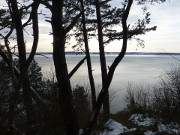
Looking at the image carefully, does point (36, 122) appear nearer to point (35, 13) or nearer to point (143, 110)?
point (35, 13)

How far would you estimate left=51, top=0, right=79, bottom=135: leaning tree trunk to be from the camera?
3992 millimetres

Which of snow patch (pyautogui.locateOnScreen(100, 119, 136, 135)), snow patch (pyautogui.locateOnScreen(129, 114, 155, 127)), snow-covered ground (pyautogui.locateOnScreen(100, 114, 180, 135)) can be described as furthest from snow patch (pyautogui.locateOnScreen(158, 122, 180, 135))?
snow patch (pyautogui.locateOnScreen(100, 119, 136, 135))

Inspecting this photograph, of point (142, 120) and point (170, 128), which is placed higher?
point (170, 128)

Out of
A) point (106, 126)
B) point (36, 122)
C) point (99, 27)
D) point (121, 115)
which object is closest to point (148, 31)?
point (99, 27)

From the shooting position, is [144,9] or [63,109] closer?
[63,109]

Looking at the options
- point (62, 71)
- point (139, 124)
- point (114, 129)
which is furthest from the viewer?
point (139, 124)

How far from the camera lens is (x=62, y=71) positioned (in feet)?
13.3

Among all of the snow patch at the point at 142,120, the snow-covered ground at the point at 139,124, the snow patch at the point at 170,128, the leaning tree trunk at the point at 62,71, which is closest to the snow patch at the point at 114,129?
the snow-covered ground at the point at 139,124

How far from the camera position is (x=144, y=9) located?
5336 millimetres

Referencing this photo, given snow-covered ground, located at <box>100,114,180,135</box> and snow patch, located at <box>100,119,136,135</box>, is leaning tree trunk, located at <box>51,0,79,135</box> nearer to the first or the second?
snow-covered ground, located at <box>100,114,180,135</box>

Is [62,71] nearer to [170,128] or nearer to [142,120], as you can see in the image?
[170,128]

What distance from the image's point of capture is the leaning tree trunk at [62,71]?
3.99 m

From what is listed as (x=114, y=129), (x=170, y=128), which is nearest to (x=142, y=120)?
(x=170, y=128)

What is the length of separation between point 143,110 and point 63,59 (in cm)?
926
